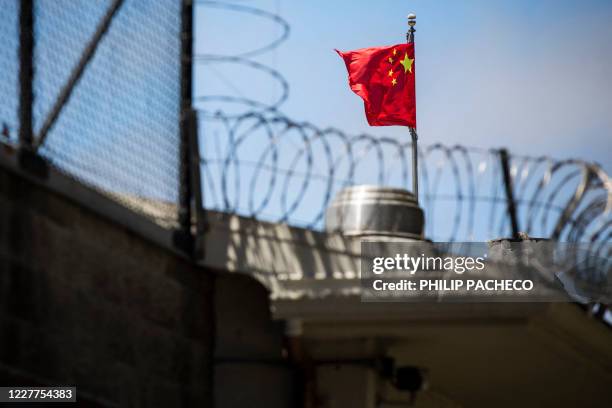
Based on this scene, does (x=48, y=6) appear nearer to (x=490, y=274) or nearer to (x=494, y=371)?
(x=490, y=274)

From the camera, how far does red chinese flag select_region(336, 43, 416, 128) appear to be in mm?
13969

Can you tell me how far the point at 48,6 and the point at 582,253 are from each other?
4.02 meters

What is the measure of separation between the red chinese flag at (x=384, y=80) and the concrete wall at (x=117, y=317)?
4.54 m

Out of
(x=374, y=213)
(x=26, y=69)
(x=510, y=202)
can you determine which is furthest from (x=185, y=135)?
(x=510, y=202)

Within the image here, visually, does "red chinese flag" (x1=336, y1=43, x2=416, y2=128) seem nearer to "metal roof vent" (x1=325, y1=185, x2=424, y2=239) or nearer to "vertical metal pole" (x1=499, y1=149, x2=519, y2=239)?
"vertical metal pole" (x1=499, y1=149, x2=519, y2=239)

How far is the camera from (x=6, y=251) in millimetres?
7379

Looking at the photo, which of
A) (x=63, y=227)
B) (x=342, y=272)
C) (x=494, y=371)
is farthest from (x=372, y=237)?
(x=63, y=227)

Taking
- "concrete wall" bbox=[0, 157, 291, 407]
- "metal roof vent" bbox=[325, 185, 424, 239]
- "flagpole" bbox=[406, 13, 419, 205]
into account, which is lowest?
"concrete wall" bbox=[0, 157, 291, 407]

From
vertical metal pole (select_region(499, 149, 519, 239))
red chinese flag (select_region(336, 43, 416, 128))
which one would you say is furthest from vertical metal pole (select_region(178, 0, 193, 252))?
red chinese flag (select_region(336, 43, 416, 128))

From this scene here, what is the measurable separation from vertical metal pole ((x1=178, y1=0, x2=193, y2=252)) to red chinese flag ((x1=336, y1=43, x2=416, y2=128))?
419cm

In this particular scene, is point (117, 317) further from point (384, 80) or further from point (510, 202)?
point (384, 80)

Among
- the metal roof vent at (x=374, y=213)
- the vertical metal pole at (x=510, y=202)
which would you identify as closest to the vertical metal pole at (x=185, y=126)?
the metal roof vent at (x=374, y=213)

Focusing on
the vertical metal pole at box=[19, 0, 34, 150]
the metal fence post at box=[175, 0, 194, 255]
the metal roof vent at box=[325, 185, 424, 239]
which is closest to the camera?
the vertical metal pole at box=[19, 0, 34, 150]

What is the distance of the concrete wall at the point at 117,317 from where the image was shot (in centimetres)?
750
